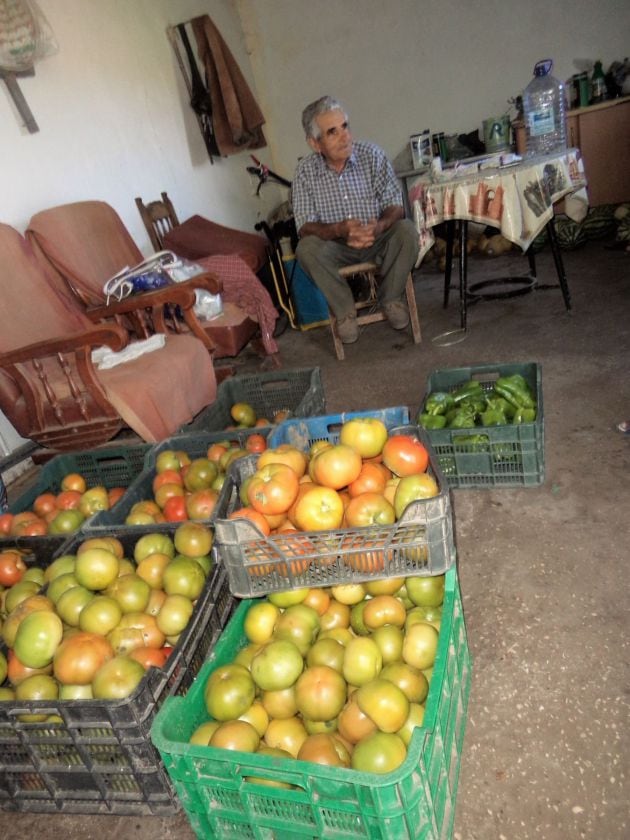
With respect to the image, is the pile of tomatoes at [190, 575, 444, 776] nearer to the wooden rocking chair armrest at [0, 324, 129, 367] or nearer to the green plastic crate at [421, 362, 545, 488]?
the green plastic crate at [421, 362, 545, 488]

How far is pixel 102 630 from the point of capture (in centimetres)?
130

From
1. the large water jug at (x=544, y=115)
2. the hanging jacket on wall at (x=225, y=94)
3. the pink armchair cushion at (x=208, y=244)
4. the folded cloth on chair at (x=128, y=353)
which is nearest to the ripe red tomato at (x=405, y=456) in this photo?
the folded cloth on chair at (x=128, y=353)

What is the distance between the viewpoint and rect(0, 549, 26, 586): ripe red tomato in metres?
1.66

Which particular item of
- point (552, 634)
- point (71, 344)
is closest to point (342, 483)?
point (552, 634)

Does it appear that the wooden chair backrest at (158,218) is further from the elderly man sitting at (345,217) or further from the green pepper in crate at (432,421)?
the green pepper in crate at (432,421)

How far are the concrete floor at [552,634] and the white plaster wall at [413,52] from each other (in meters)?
4.05

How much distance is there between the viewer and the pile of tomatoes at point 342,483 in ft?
4.05

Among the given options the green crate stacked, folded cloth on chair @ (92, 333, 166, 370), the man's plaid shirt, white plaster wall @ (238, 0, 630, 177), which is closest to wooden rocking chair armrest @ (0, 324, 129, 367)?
folded cloth on chair @ (92, 333, 166, 370)

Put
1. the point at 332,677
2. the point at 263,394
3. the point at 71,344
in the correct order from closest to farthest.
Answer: the point at 332,677
the point at 71,344
the point at 263,394

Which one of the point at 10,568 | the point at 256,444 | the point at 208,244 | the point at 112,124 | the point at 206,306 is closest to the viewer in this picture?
the point at 10,568

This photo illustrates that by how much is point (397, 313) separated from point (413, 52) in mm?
3818

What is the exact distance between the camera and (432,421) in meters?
2.16

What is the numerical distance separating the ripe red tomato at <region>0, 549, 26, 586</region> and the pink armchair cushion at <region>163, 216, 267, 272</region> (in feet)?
9.92

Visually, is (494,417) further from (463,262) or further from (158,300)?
(158,300)
